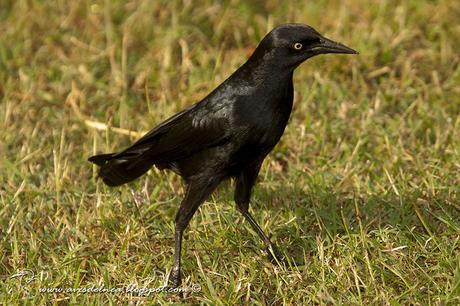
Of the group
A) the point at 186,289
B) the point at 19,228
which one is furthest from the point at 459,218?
the point at 19,228

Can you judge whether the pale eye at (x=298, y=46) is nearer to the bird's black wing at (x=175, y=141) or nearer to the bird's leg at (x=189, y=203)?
the bird's black wing at (x=175, y=141)

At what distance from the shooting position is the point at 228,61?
739cm

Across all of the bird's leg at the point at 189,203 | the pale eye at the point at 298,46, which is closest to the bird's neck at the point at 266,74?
the pale eye at the point at 298,46

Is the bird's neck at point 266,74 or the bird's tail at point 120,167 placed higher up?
the bird's neck at point 266,74

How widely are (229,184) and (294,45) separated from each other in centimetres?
133

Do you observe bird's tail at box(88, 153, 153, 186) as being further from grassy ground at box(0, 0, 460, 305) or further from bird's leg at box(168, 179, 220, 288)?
bird's leg at box(168, 179, 220, 288)

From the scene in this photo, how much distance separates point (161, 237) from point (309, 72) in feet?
7.96

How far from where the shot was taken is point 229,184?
19.1 feet

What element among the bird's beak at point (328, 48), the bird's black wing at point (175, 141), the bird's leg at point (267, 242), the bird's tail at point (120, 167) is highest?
the bird's beak at point (328, 48)

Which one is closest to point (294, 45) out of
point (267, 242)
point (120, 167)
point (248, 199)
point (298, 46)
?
point (298, 46)

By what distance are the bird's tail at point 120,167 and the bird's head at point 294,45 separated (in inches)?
40.0

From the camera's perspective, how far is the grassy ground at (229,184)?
4672mm

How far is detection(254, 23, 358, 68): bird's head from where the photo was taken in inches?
190

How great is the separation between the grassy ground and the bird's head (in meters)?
0.98
